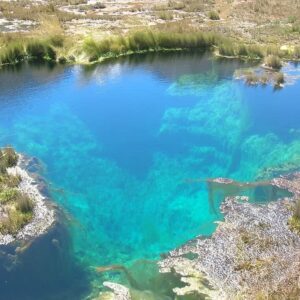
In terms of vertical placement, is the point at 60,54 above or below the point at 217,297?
above

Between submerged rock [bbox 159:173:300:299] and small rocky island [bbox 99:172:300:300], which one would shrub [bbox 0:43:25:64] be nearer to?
small rocky island [bbox 99:172:300:300]

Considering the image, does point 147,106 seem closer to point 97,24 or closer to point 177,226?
point 177,226

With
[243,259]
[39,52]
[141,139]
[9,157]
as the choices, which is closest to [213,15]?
[39,52]

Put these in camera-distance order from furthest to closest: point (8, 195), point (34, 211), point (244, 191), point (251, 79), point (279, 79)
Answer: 1. point (251, 79)
2. point (279, 79)
3. point (244, 191)
4. point (8, 195)
5. point (34, 211)

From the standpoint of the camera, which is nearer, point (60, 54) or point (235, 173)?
point (235, 173)

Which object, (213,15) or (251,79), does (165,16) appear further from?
(251,79)

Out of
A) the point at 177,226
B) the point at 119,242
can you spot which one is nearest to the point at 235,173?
the point at 177,226
